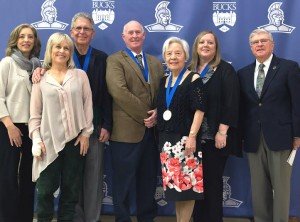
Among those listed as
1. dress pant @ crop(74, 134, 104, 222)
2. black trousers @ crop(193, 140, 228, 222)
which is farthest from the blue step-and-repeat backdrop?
black trousers @ crop(193, 140, 228, 222)

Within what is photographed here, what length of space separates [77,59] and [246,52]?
1.54m

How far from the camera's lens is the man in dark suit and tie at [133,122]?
299 centimetres

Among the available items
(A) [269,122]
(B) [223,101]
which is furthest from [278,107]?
(B) [223,101]

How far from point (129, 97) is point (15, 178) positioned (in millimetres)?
1090

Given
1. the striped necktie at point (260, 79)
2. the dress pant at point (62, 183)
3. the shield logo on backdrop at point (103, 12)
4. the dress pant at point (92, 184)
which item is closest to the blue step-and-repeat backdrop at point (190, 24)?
the shield logo on backdrop at point (103, 12)

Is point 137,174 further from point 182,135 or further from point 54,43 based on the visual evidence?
point 54,43

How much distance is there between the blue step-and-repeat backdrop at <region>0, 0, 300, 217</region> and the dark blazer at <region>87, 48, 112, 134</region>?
496 millimetres

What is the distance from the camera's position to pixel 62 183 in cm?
281

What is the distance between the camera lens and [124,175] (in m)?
3.05

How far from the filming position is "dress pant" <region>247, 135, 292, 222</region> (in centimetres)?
285

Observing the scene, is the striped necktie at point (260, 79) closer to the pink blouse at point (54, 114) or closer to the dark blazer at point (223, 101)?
the dark blazer at point (223, 101)

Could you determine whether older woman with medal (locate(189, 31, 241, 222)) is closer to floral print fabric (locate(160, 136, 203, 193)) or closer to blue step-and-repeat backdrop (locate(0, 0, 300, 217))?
floral print fabric (locate(160, 136, 203, 193))

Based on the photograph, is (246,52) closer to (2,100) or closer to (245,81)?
(245,81)

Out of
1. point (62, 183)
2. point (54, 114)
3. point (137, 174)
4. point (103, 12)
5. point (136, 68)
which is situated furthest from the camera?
point (103, 12)
